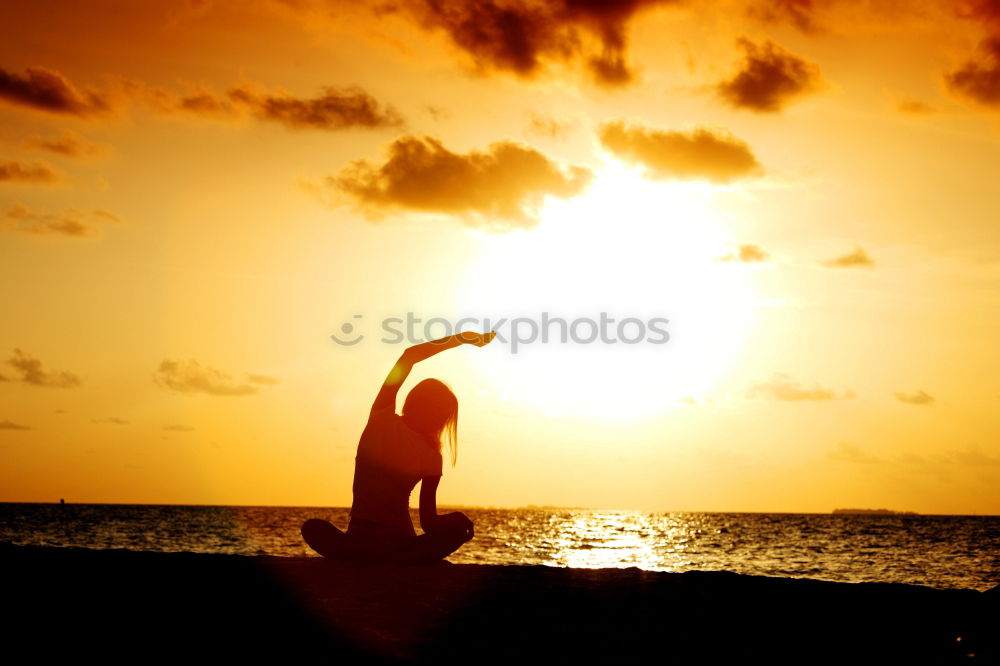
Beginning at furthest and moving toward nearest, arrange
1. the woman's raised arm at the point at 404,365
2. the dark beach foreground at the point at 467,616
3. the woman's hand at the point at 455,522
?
the woman's hand at the point at 455,522 < the woman's raised arm at the point at 404,365 < the dark beach foreground at the point at 467,616

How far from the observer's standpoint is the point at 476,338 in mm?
8664

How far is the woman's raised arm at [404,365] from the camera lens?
831cm

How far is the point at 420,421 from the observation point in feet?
28.1

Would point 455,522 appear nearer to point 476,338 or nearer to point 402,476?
point 402,476

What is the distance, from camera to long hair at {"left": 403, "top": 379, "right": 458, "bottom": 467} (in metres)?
8.59

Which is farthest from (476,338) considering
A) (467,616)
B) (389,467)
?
(467,616)

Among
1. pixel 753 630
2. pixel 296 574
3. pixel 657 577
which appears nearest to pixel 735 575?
pixel 657 577

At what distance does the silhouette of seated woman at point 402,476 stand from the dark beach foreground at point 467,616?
250 millimetres

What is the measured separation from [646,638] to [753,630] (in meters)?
1.00

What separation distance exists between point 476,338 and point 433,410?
2.65 ft

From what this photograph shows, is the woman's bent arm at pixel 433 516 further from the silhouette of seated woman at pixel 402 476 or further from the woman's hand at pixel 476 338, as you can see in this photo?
the woman's hand at pixel 476 338

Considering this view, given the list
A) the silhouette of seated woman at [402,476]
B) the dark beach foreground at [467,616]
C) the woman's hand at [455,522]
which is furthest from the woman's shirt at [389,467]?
the dark beach foreground at [467,616]

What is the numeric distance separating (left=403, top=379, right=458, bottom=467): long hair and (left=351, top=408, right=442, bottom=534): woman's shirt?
11 cm

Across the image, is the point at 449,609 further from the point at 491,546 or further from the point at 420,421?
the point at 491,546
